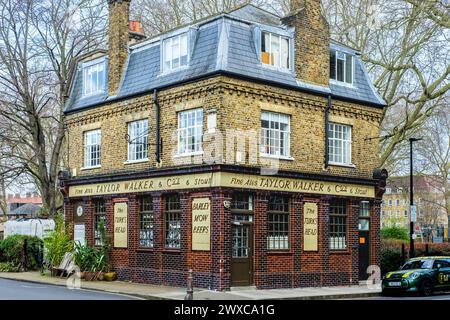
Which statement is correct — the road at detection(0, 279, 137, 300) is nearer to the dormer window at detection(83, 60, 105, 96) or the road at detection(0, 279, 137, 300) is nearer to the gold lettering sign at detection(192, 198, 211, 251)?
the gold lettering sign at detection(192, 198, 211, 251)

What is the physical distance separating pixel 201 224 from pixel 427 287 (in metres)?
8.56

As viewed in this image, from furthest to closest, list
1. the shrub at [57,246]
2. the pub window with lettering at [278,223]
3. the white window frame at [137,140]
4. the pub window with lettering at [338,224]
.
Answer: the shrub at [57,246] < the pub window with lettering at [338,224] < the white window frame at [137,140] < the pub window with lettering at [278,223]

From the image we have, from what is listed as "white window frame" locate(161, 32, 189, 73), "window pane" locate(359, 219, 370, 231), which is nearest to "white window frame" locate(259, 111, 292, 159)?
"white window frame" locate(161, 32, 189, 73)

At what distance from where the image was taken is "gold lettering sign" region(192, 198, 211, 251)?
81.1 feet

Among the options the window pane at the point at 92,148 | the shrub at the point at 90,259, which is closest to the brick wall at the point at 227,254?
the shrub at the point at 90,259

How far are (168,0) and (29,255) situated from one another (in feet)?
62.2

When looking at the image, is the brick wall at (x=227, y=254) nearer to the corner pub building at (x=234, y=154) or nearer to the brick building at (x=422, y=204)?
the corner pub building at (x=234, y=154)

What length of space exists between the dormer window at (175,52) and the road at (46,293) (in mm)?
8915

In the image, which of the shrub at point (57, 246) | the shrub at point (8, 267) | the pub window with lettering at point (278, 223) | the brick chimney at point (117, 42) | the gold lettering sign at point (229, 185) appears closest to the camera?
the gold lettering sign at point (229, 185)

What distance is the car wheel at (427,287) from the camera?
25.7m

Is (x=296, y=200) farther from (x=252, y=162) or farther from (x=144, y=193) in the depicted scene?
(x=144, y=193)

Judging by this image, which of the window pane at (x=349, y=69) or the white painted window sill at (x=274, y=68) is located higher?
the window pane at (x=349, y=69)

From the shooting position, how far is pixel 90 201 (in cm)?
3111

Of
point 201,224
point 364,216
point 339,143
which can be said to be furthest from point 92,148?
point 364,216
